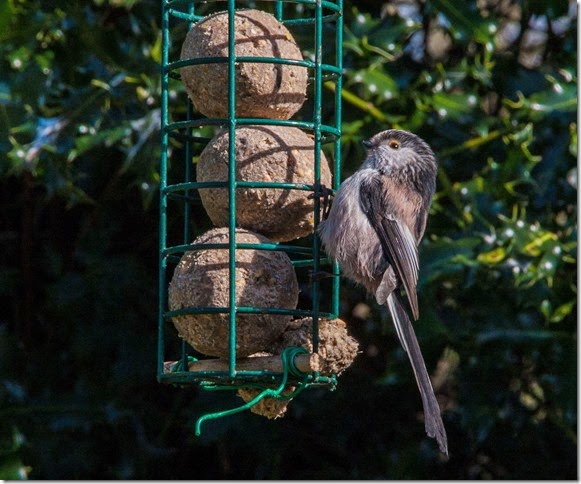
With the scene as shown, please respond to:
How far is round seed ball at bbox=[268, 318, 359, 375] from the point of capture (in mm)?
5137

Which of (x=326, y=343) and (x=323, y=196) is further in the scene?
(x=323, y=196)

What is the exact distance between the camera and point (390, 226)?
604 cm

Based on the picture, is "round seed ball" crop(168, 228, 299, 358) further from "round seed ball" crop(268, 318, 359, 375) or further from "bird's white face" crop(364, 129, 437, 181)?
Result: "bird's white face" crop(364, 129, 437, 181)

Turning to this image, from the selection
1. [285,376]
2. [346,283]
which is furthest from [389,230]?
[346,283]

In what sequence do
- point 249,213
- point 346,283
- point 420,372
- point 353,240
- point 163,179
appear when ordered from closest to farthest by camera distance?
point 249,213 < point 163,179 < point 420,372 < point 353,240 < point 346,283

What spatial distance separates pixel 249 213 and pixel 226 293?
1.46ft

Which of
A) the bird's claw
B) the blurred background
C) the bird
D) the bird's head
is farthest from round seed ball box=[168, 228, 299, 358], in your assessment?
the blurred background

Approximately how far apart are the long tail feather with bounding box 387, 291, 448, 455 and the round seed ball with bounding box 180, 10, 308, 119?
1153mm

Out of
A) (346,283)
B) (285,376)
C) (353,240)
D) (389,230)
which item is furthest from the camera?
(346,283)

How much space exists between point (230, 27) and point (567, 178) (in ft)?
11.2

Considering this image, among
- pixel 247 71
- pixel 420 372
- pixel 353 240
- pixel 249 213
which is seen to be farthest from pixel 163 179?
pixel 420 372

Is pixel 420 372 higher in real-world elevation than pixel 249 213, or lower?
lower

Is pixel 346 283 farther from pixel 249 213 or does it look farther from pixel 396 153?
pixel 249 213

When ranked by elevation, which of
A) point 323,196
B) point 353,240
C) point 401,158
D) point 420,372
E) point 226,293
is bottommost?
point 420,372
